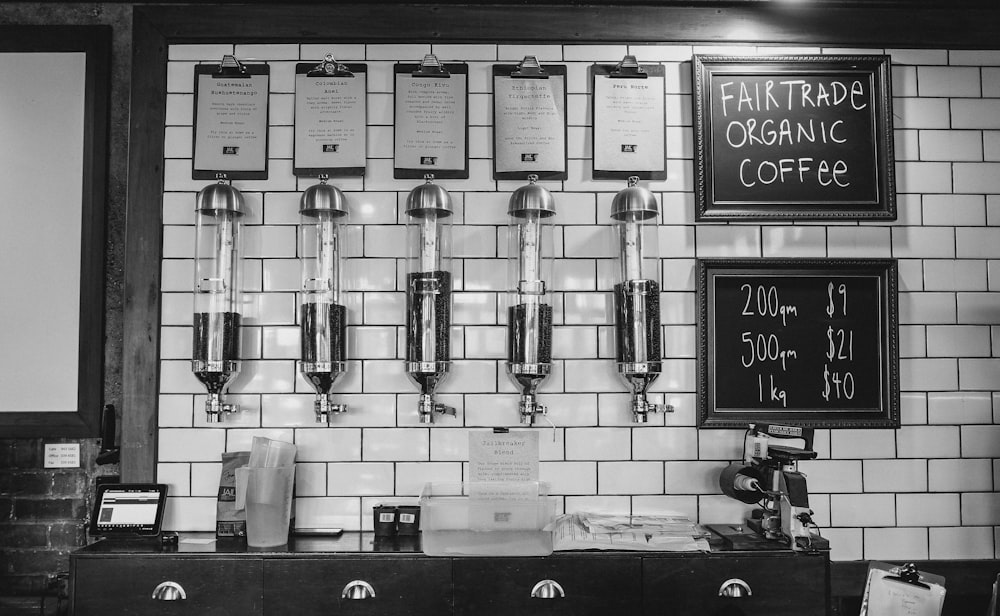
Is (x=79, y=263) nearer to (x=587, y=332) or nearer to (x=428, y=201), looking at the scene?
(x=428, y=201)

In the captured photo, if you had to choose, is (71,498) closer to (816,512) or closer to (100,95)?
(100,95)

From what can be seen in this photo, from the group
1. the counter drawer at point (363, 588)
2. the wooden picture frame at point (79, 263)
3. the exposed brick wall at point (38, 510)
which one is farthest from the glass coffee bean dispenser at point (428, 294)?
the exposed brick wall at point (38, 510)

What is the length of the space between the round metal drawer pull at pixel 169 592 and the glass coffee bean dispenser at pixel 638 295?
5.20 ft

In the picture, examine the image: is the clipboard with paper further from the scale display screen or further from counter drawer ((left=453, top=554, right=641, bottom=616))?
the scale display screen

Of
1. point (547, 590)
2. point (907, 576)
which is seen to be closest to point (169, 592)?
point (547, 590)

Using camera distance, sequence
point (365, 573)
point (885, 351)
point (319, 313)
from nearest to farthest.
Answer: point (365, 573) → point (319, 313) → point (885, 351)

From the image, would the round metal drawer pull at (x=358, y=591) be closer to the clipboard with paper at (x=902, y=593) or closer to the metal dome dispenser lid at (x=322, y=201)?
the metal dome dispenser lid at (x=322, y=201)

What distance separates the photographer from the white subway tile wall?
2.54 meters

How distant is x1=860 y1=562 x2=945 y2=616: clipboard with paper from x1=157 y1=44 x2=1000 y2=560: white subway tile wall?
41 cm

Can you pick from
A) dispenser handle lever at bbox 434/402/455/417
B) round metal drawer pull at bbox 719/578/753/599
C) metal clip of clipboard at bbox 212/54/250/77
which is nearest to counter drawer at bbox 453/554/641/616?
round metal drawer pull at bbox 719/578/753/599

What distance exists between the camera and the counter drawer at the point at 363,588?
6.95 ft

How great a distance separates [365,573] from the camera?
6.98 feet

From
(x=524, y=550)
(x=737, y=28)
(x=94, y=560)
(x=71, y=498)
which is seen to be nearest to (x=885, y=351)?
(x=737, y=28)

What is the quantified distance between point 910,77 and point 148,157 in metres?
2.94
